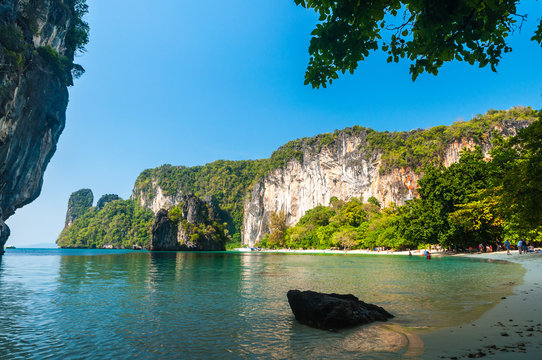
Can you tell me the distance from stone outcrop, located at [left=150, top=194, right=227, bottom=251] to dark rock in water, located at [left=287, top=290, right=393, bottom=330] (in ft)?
338

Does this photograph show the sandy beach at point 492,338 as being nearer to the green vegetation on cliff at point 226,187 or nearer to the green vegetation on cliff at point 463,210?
the green vegetation on cliff at point 463,210

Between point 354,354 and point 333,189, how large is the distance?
113333mm

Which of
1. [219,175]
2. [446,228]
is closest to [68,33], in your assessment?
[446,228]

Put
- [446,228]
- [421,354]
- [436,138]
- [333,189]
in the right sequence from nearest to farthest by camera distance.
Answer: [421,354] → [446,228] → [436,138] → [333,189]

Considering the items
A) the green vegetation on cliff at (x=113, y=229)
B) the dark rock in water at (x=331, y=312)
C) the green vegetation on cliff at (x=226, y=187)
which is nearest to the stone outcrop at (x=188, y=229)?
the green vegetation on cliff at (x=113, y=229)

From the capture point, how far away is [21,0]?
35594 millimetres

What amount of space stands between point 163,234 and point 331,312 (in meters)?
107

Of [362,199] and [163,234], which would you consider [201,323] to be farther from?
[163,234]

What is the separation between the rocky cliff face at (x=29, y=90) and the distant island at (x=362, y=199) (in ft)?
144

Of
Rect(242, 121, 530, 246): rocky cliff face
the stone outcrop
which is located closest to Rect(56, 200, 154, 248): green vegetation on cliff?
the stone outcrop

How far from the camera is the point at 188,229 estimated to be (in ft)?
355

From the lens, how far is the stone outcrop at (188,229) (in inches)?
4156

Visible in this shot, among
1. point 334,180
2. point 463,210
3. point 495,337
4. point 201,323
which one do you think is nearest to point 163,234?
point 334,180

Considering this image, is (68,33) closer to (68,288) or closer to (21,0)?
(21,0)
